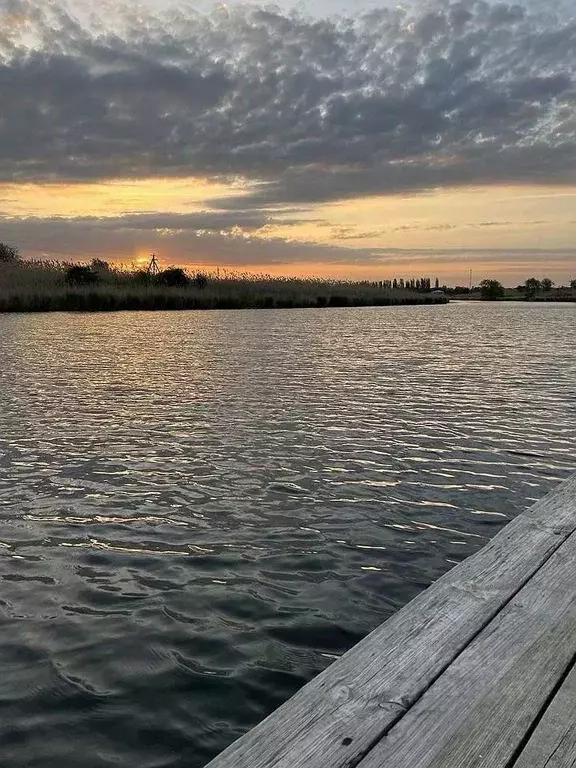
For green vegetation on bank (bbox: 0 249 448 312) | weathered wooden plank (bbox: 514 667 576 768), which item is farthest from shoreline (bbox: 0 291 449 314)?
weathered wooden plank (bbox: 514 667 576 768)

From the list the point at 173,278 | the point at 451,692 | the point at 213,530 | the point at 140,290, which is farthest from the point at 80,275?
the point at 451,692

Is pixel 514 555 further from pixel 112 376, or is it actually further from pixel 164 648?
pixel 112 376

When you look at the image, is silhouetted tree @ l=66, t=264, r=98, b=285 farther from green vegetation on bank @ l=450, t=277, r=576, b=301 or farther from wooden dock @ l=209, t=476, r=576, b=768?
green vegetation on bank @ l=450, t=277, r=576, b=301

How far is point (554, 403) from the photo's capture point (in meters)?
11.6

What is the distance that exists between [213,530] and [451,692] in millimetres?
3565

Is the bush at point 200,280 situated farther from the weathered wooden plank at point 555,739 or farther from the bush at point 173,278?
the weathered wooden plank at point 555,739

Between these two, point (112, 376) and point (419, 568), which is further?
point (112, 376)

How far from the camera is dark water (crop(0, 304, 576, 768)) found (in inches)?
133

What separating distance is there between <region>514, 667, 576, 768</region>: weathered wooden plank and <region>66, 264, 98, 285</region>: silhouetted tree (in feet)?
144

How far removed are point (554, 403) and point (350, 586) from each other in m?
8.20

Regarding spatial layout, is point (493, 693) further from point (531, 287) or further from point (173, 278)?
point (531, 287)

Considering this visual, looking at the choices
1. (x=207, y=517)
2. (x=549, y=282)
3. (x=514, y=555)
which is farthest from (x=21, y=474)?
(x=549, y=282)

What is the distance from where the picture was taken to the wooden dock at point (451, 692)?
6.06 feet

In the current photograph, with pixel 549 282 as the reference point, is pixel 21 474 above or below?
below
